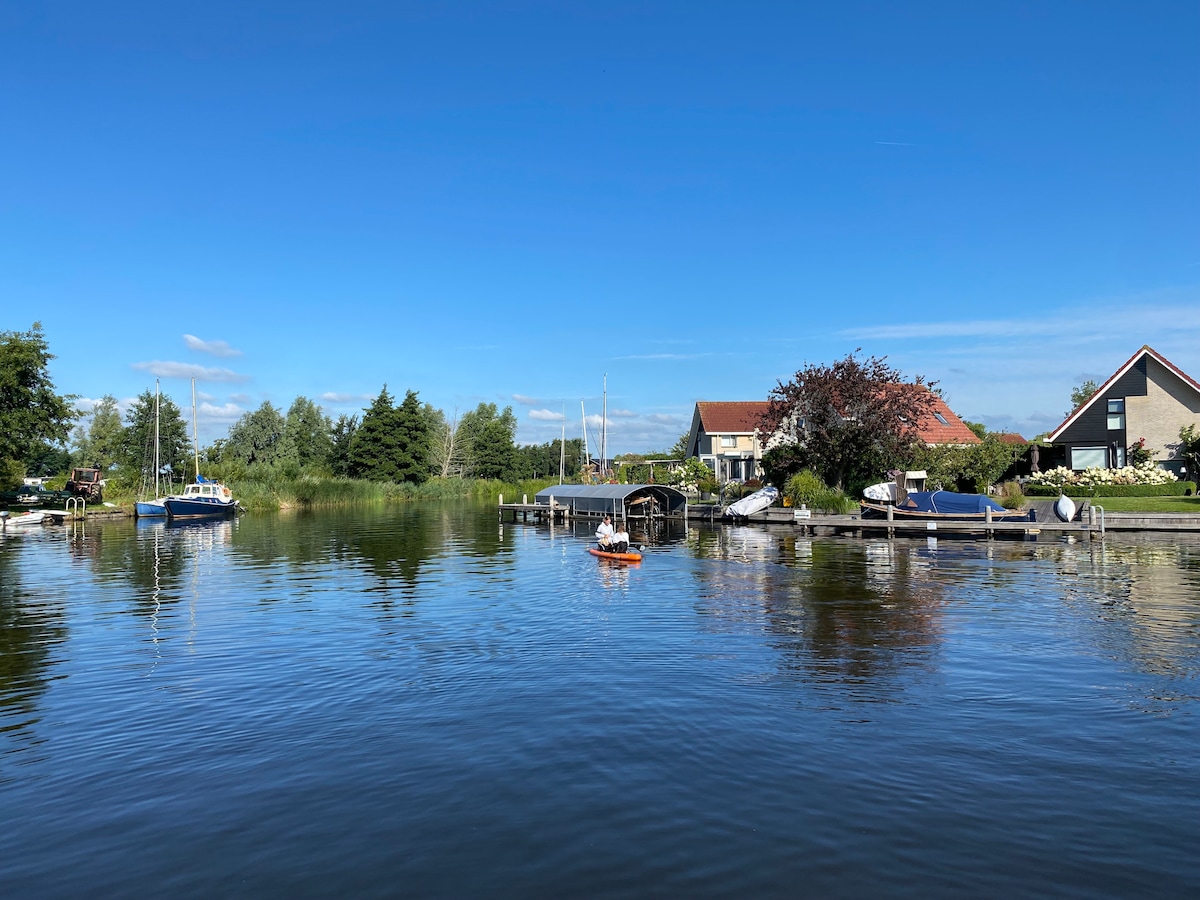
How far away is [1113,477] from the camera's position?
4809 centimetres

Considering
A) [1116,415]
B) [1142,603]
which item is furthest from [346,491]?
[1142,603]

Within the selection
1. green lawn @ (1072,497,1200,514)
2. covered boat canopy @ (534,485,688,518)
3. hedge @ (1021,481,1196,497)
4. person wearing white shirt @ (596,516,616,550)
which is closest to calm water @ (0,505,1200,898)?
person wearing white shirt @ (596,516,616,550)

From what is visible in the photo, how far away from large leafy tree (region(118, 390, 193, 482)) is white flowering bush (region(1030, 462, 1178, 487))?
68.7 metres

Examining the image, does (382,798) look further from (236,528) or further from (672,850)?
(236,528)

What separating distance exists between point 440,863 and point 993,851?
16.6 ft

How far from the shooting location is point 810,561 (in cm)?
3128

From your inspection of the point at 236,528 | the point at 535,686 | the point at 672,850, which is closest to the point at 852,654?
the point at 535,686

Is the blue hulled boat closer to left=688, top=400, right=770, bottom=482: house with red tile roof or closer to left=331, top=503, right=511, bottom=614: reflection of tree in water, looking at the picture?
left=331, top=503, right=511, bottom=614: reflection of tree in water

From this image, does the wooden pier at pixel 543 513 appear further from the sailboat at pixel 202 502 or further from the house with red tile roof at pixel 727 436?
the sailboat at pixel 202 502

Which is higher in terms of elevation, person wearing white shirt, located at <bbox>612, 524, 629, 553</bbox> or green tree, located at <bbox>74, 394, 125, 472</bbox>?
green tree, located at <bbox>74, 394, 125, 472</bbox>

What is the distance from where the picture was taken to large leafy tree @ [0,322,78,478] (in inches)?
2254

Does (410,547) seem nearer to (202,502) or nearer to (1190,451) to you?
(202,502)

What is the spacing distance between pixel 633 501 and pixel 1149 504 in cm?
2844

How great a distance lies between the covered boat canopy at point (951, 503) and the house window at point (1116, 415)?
680 inches
